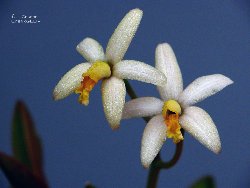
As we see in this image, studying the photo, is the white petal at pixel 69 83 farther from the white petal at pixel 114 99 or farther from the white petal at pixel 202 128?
the white petal at pixel 202 128

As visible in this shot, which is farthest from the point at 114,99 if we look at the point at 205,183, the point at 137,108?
the point at 205,183

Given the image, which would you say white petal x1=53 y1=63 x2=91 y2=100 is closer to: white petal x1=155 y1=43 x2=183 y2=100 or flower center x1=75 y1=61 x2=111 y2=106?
flower center x1=75 y1=61 x2=111 y2=106

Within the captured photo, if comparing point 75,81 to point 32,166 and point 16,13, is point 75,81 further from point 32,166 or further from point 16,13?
point 16,13

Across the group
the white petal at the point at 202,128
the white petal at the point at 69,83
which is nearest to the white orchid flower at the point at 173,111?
the white petal at the point at 202,128

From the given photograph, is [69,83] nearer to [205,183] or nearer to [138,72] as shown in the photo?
[138,72]

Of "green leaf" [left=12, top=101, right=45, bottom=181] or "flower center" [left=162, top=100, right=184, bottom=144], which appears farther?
"green leaf" [left=12, top=101, right=45, bottom=181]

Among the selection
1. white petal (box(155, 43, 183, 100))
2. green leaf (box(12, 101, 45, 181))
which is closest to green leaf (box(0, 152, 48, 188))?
green leaf (box(12, 101, 45, 181))
